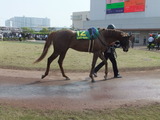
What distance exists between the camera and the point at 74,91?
6586 mm

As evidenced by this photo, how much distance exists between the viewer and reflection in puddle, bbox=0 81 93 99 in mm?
6047

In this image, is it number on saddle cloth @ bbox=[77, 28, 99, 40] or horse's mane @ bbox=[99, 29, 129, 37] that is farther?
horse's mane @ bbox=[99, 29, 129, 37]

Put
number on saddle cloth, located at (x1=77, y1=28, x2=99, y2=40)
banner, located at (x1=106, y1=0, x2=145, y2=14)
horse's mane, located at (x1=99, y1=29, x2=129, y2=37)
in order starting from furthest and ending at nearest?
banner, located at (x1=106, y1=0, x2=145, y2=14) < horse's mane, located at (x1=99, y1=29, x2=129, y2=37) < number on saddle cloth, located at (x1=77, y1=28, x2=99, y2=40)

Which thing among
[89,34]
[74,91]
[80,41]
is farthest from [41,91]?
[89,34]

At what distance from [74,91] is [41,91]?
939mm

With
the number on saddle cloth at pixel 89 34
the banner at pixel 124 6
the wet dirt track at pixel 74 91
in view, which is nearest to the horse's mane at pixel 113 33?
the number on saddle cloth at pixel 89 34

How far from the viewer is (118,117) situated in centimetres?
448

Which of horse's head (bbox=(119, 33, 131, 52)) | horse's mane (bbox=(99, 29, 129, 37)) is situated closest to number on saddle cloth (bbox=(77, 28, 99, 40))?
horse's mane (bbox=(99, 29, 129, 37))

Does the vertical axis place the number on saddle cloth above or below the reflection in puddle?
above

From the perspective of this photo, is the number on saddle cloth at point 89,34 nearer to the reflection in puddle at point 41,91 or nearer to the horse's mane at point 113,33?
the horse's mane at point 113,33

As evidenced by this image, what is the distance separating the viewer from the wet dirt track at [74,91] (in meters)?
5.44

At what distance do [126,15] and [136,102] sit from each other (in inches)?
2060

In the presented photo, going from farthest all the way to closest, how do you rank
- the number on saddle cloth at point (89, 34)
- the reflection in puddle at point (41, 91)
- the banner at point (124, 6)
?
the banner at point (124, 6), the number on saddle cloth at point (89, 34), the reflection in puddle at point (41, 91)

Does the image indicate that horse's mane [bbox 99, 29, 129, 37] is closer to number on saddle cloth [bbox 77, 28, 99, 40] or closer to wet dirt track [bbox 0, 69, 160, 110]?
number on saddle cloth [bbox 77, 28, 99, 40]
